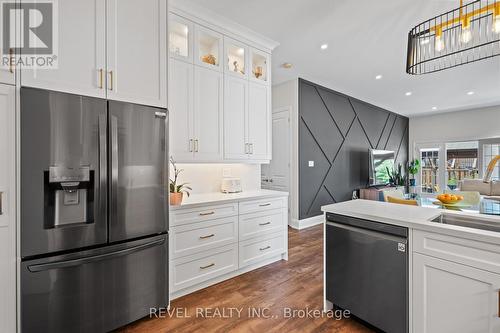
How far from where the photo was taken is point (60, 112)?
1.48m

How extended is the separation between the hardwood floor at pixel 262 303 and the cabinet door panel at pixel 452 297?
1.75 ft

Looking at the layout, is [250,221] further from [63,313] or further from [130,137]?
[63,313]

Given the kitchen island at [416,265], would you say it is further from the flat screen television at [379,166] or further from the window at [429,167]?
the window at [429,167]

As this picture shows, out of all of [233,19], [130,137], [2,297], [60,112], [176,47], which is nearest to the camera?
[2,297]

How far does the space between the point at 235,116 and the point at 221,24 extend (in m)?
1.05

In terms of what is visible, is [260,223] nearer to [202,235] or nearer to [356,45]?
[202,235]

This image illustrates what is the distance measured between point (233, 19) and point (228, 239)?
246 cm

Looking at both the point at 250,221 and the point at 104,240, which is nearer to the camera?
the point at 104,240

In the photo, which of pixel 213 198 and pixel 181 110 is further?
pixel 213 198

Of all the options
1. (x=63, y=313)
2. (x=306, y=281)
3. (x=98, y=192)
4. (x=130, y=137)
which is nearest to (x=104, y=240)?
(x=98, y=192)

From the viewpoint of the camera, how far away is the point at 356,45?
10.6 feet

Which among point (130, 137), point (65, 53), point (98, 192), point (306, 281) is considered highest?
point (65, 53)

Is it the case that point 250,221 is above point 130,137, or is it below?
below

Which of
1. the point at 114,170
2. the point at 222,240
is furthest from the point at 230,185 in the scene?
the point at 114,170
